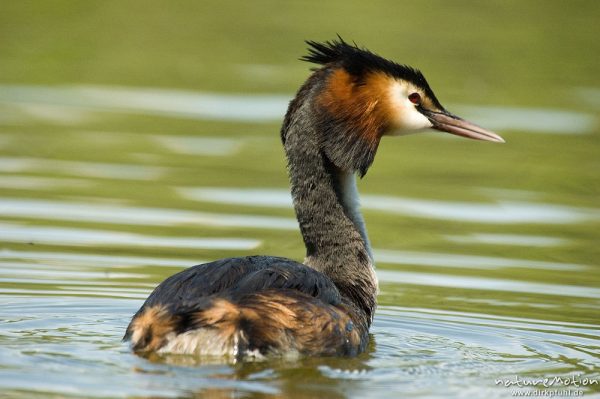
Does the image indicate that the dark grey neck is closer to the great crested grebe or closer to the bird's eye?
the great crested grebe

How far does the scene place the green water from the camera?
7770 mm

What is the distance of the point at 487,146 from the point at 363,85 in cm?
610

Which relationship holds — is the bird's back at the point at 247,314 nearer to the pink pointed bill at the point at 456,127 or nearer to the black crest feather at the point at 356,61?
the black crest feather at the point at 356,61

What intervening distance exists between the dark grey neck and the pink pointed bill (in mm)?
706

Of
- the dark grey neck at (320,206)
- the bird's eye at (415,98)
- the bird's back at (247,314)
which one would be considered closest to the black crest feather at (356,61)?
the bird's eye at (415,98)

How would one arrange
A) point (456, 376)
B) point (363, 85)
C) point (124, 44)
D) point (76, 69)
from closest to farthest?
point (456, 376), point (363, 85), point (76, 69), point (124, 44)

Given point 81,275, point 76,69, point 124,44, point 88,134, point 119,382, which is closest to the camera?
point 119,382

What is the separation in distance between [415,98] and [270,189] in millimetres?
3639

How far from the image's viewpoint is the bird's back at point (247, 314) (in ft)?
24.4

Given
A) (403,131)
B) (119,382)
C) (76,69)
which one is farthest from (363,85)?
(76,69)

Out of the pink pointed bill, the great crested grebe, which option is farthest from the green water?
the pink pointed bill

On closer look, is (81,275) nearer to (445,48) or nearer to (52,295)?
(52,295)

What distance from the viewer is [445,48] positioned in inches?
730

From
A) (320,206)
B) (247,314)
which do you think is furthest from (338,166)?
(247,314)
